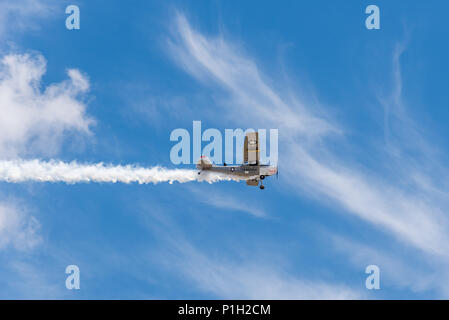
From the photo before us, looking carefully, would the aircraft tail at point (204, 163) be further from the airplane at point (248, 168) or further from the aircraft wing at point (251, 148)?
the aircraft wing at point (251, 148)

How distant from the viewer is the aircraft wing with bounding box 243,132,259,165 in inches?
3135

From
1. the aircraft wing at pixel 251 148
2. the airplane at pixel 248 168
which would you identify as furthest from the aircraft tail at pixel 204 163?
the aircraft wing at pixel 251 148

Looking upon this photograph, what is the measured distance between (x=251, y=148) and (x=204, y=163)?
247 inches

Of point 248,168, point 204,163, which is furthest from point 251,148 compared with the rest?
point 204,163

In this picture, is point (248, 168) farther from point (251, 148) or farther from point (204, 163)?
point (204, 163)

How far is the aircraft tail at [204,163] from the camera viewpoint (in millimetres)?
Answer: 80881

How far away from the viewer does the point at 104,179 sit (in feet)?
264

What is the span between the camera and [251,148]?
8031 centimetres

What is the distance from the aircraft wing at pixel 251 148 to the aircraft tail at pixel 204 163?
4.59 metres

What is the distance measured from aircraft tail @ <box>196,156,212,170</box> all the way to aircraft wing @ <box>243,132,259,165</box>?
4.59 metres
